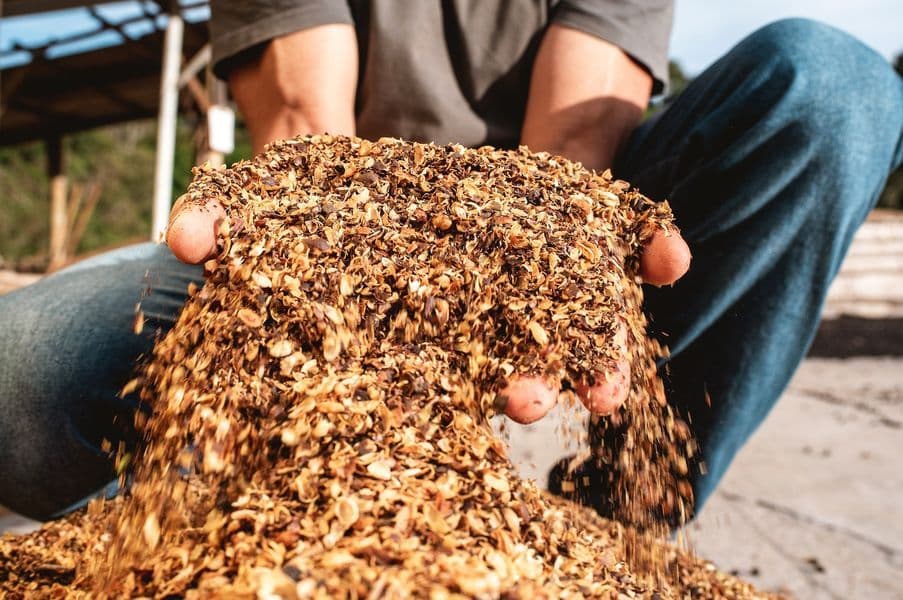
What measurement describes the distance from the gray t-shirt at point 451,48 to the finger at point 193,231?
845 millimetres

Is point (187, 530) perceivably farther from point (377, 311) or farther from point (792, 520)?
point (792, 520)

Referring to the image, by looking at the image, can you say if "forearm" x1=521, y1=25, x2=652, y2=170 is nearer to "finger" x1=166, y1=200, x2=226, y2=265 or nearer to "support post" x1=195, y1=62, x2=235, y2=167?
"support post" x1=195, y1=62, x2=235, y2=167

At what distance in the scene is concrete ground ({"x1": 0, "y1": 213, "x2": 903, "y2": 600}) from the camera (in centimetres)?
201

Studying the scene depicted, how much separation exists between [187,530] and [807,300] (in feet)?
5.23

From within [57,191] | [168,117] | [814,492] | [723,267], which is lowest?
[57,191]

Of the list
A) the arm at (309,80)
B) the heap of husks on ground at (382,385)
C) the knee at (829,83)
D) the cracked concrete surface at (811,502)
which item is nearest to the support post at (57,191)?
the cracked concrete surface at (811,502)

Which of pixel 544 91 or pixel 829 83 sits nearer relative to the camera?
pixel 829 83

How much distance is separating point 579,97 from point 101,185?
17.3 metres

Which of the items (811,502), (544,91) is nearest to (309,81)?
(544,91)

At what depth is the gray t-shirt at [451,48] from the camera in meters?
1.86

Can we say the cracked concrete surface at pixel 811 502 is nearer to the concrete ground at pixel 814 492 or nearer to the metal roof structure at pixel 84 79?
the concrete ground at pixel 814 492

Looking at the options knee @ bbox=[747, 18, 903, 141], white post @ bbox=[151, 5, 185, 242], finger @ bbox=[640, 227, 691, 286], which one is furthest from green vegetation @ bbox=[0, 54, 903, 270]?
finger @ bbox=[640, 227, 691, 286]

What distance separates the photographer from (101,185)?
54.0 feet

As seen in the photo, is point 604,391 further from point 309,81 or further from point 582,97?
point 309,81
